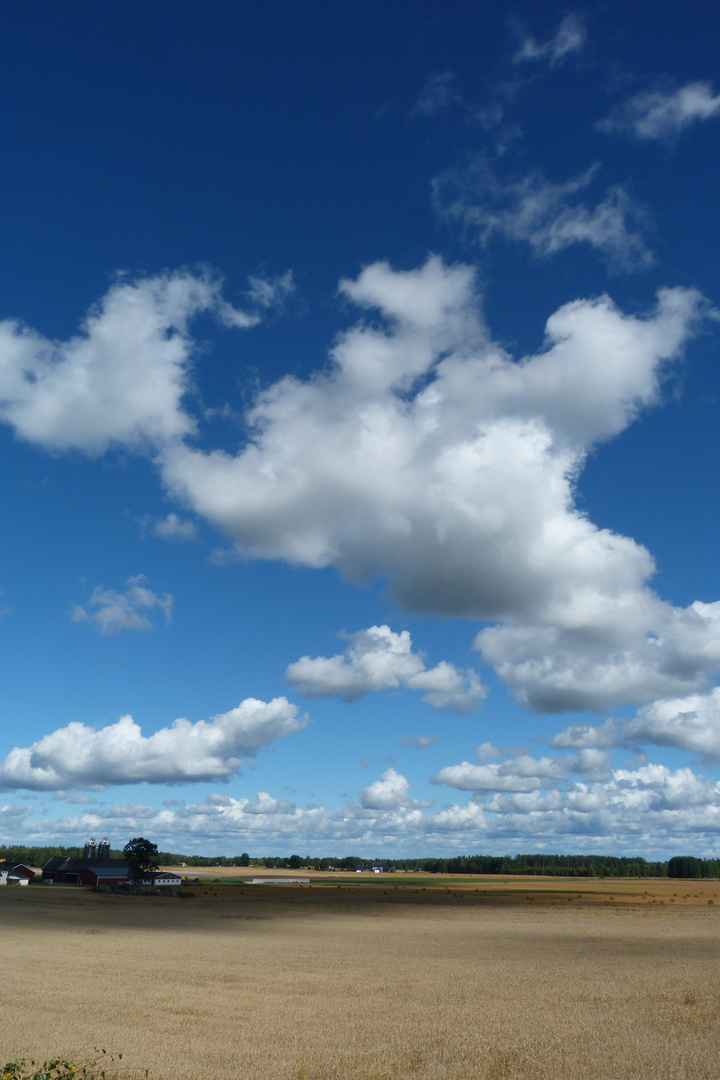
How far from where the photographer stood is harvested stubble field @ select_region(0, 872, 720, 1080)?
22719 millimetres

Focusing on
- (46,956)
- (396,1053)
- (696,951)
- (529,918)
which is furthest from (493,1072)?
(529,918)

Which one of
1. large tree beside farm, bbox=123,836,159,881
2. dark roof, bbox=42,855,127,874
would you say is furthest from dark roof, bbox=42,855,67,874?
large tree beside farm, bbox=123,836,159,881

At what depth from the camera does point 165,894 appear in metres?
118

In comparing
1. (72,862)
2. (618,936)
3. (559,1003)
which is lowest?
(72,862)

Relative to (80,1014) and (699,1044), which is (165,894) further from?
(699,1044)

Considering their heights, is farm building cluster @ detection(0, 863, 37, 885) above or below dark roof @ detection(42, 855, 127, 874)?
below

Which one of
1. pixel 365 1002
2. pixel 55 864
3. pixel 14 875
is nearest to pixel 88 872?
pixel 55 864

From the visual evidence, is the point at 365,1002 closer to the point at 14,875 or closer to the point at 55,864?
the point at 55,864

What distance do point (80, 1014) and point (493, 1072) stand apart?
1699 centimetres

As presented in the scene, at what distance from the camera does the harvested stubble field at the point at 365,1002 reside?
2272 cm

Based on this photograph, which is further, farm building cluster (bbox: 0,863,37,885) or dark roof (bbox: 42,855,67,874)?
dark roof (bbox: 42,855,67,874)

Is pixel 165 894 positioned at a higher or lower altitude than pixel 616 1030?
lower

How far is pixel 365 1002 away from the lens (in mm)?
31875

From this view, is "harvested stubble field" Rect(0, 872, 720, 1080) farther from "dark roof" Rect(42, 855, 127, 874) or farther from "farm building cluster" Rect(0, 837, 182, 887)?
"dark roof" Rect(42, 855, 127, 874)
